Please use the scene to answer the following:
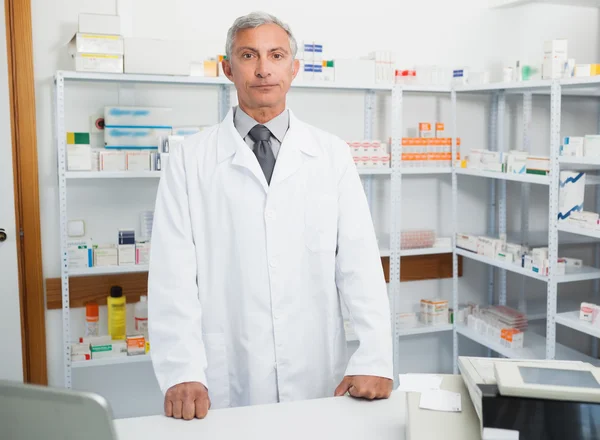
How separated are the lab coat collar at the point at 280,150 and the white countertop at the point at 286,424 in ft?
2.07

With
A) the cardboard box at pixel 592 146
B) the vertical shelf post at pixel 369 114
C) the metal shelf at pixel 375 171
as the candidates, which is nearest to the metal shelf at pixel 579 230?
the cardboard box at pixel 592 146

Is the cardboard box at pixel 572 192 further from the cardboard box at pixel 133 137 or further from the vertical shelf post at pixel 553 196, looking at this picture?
the cardboard box at pixel 133 137

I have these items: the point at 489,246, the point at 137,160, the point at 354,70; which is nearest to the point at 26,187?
the point at 137,160

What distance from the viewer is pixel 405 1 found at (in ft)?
12.2

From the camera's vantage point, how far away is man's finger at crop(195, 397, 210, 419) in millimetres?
1420

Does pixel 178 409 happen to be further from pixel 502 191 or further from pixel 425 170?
Result: pixel 502 191

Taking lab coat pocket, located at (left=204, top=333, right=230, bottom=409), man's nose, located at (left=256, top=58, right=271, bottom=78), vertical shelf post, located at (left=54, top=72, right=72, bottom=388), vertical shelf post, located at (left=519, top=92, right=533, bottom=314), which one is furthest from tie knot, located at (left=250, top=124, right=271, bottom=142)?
vertical shelf post, located at (left=519, top=92, right=533, bottom=314)

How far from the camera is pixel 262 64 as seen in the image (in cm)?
178

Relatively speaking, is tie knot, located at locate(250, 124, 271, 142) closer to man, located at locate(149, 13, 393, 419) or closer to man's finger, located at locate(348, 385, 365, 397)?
man, located at locate(149, 13, 393, 419)

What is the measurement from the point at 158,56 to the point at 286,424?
2.11m

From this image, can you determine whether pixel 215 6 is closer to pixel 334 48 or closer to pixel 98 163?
pixel 334 48

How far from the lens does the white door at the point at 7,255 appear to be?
3102 millimetres

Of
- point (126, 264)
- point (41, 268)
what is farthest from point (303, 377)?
point (41, 268)

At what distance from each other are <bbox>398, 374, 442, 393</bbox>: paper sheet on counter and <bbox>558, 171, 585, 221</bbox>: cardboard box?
181cm
